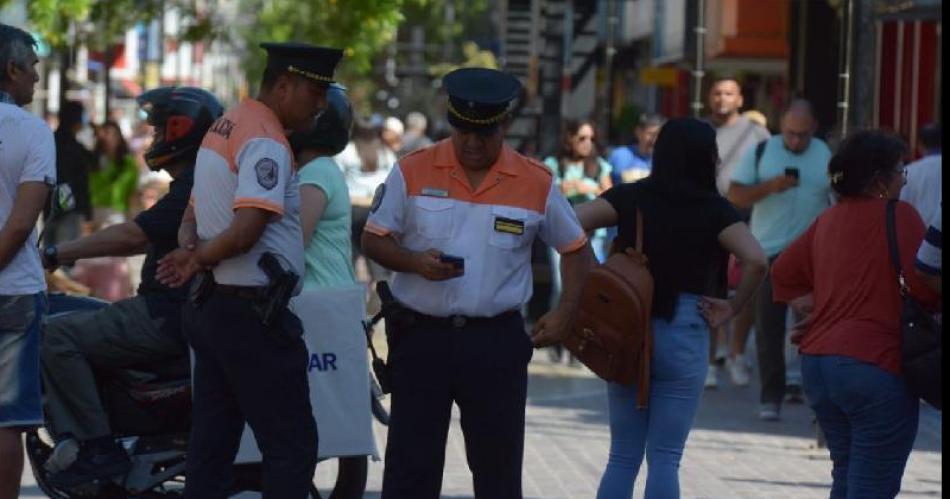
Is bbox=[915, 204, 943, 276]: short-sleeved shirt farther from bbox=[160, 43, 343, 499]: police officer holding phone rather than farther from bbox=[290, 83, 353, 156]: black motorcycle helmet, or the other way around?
bbox=[290, 83, 353, 156]: black motorcycle helmet

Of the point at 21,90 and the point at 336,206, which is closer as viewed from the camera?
the point at 21,90

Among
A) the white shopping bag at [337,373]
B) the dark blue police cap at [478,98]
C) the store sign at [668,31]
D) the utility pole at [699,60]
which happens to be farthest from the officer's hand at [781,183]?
the store sign at [668,31]

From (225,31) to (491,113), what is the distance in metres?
20.2

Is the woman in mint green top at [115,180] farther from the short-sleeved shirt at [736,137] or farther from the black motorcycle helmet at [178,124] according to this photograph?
the black motorcycle helmet at [178,124]

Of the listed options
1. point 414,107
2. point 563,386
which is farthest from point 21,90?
point 414,107

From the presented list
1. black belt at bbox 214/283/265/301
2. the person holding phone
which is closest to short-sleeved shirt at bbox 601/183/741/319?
black belt at bbox 214/283/265/301

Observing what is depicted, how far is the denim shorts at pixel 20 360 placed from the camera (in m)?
7.98

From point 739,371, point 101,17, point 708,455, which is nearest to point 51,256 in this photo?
point 708,455

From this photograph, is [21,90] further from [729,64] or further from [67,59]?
[729,64]

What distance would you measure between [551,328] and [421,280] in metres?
0.47

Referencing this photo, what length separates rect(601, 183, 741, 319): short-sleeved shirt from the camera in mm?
8109

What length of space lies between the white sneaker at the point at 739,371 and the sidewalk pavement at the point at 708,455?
18cm

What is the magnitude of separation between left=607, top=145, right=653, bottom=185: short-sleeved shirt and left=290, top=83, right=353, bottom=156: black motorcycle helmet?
8343 millimetres

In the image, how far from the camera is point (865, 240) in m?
7.89
